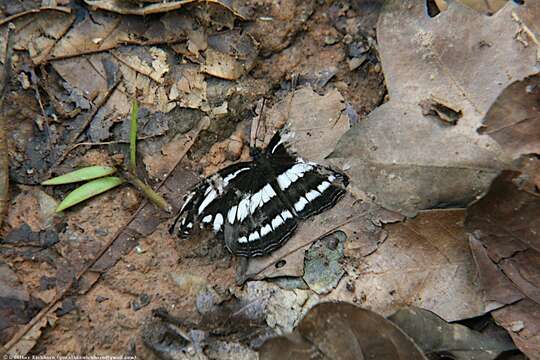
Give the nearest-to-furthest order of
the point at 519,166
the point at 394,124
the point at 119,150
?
1. the point at 519,166
2. the point at 394,124
3. the point at 119,150

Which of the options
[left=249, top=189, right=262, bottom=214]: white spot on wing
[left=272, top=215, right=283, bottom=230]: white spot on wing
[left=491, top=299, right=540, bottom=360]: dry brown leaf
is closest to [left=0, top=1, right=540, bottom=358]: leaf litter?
[left=491, top=299, right=540, bottom=360]: dry brown leaf

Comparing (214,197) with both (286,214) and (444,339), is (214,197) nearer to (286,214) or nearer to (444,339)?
(286,214)

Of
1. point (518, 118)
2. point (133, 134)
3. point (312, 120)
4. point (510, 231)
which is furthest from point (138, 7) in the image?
point (510, 231)

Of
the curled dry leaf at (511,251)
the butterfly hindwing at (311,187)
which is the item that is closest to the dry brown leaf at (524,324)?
the curled dry leaf at (511,251)

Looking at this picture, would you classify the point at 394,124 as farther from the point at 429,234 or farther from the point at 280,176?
the point at 280,176

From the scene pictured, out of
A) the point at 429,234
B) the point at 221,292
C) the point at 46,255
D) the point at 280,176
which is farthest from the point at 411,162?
the point at 46,255

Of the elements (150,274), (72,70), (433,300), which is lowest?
(433,300)
